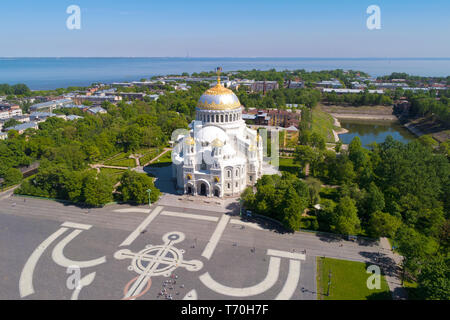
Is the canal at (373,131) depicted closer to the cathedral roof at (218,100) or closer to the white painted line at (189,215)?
the cathedral roof at (218,100)

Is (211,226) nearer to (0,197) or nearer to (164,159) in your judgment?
(164,159)

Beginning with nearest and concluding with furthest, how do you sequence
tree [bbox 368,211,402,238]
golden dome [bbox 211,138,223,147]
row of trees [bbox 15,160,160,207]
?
1. tree [bbox 368,211,402,238]
2. row of trees [bbox 15,160,160,207]
3. golden dome [bbox 211,138,223,147]

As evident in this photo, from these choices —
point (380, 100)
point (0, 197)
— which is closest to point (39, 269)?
point (0, 197)

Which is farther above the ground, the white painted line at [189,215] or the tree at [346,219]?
the tree at [346,219]

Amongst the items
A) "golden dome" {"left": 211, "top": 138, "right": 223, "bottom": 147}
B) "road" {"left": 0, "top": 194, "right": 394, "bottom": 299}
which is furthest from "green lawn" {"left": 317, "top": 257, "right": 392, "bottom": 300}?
"golden dome" {"left": 211, "top": 138, "right": 223, "bottom": 147}

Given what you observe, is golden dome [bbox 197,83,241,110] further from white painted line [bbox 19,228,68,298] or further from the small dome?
white painted line [bbox 19,228,68,298]

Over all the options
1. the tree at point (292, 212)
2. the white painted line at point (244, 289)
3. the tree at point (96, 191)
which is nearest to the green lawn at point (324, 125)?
the tree at point (292, 212)
